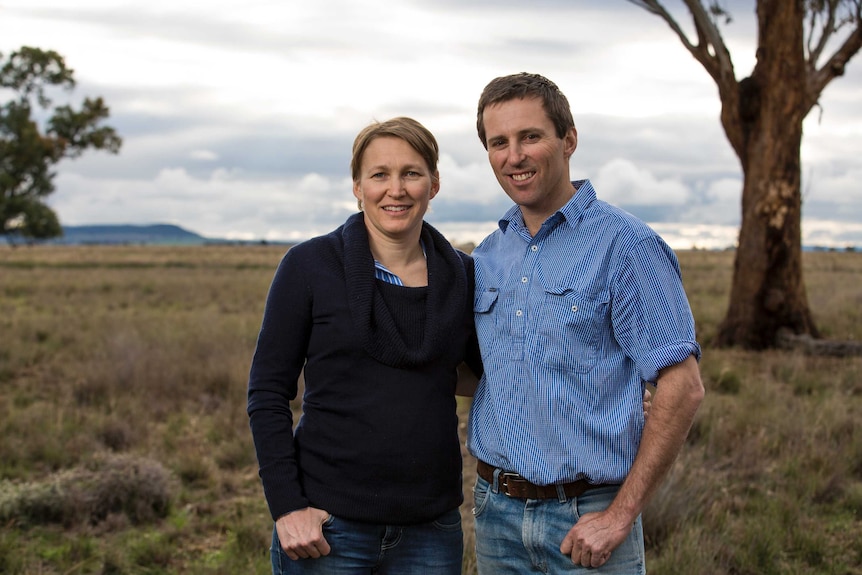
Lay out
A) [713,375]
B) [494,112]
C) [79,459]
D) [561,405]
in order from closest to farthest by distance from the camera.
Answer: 1. [561,405]
2. [494,112]
3. [79,459]
4. [713,375]

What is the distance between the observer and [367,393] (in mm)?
2658

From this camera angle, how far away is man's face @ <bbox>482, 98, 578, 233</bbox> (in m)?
2.77

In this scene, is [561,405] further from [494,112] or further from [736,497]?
[736,497]

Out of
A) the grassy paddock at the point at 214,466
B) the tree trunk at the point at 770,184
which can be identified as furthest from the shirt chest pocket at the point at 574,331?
the tree trunk at the point at 770,184

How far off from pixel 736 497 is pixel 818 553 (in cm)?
81

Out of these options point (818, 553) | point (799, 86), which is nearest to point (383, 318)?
point (818, 553)

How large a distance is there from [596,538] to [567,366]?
1.64ft

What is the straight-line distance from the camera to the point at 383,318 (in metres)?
2.66

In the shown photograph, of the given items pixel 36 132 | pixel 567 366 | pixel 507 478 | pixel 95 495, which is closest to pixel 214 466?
pixel 95 495

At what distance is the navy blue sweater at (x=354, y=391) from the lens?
2648 mm

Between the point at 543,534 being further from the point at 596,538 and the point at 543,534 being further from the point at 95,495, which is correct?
the point at 95,495

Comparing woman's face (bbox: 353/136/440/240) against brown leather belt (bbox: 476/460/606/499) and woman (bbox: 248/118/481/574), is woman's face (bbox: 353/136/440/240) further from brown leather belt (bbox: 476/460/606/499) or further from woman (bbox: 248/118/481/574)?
brown leather belt (bbox: 476/460/606/499)

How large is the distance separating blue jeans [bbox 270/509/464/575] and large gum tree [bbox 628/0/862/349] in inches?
406

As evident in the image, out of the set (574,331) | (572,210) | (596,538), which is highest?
(572,210)
